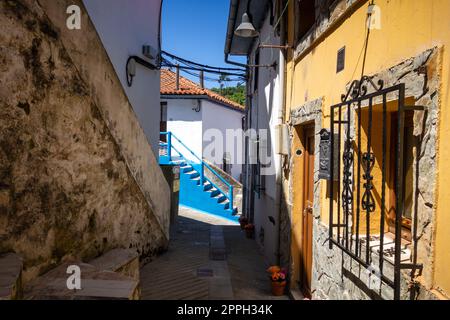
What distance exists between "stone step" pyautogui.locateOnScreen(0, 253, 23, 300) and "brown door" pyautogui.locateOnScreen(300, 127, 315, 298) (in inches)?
143

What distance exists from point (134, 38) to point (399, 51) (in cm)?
604

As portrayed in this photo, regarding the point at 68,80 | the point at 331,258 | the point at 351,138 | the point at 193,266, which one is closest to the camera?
the point at 351,138

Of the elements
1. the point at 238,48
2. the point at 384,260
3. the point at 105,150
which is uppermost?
the point at 238,48

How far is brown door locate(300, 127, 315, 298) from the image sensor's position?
532 cm

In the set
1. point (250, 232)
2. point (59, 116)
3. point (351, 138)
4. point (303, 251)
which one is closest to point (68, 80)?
point (59, 116)

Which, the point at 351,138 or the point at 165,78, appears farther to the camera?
the point at 165,78

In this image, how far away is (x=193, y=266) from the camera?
6535mm

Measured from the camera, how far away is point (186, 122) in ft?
61.9

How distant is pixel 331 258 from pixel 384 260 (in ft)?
4.03

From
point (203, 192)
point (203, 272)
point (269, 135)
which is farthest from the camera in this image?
point (203, 192)

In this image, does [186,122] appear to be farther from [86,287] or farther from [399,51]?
[399,51]

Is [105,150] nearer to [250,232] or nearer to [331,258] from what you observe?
[331,258]

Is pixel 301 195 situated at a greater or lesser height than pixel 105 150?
lesser

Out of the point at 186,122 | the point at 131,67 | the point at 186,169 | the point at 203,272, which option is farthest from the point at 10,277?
the point at 186,122
